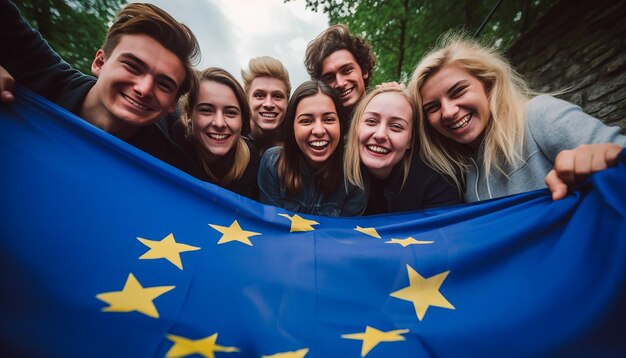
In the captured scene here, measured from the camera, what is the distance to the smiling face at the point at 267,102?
3.44m

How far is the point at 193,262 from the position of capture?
4.35 ft

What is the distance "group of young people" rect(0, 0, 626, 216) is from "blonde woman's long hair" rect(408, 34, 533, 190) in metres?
0.01

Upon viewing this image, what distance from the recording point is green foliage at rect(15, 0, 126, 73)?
4905 mm

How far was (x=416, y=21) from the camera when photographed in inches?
278

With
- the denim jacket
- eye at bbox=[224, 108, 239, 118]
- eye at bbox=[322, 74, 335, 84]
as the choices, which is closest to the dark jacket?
the denim jacket

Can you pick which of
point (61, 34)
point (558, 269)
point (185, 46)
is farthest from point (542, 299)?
point (61, 34)

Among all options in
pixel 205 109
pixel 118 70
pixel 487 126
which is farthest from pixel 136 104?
pixel 487 126

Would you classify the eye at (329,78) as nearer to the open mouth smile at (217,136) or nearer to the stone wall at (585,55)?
the open mouth smile at (217,136)

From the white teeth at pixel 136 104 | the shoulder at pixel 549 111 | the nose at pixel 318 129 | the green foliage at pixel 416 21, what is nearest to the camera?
the shoulder at pixel 549 111

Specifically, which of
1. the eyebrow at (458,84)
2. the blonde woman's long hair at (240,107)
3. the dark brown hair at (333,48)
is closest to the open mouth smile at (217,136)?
the blonde woman's long hair at (240,107)

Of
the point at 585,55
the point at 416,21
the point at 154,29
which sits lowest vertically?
the point at 154,29

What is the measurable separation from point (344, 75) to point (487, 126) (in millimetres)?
1814

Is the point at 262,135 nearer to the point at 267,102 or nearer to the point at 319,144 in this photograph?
the point at 267,102

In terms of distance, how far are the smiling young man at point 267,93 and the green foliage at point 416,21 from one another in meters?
3.54
